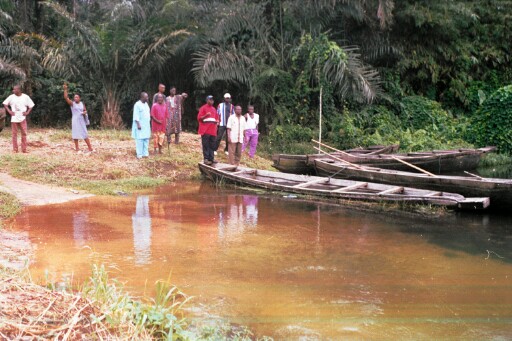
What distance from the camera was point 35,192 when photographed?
9117 millimetres

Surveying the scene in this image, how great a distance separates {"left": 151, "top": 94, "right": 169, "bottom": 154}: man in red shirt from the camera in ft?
39.5

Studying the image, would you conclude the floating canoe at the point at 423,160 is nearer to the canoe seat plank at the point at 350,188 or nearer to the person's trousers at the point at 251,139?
the person's trousers at the point at 251,139

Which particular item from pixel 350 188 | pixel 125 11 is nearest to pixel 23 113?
pixel 125 11

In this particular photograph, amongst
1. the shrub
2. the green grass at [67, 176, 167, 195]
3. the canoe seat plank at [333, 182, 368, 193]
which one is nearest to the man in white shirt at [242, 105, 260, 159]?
the green grass at [67, 176, 167, 195]

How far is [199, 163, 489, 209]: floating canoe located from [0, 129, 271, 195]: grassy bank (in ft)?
3.53

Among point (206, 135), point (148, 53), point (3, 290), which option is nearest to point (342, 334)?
point (3, 290)

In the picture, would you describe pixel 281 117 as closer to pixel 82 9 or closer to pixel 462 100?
pixel 462 100

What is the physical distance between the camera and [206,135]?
11.7 metres

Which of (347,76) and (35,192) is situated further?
(347,76)

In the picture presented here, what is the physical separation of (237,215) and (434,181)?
3541mm

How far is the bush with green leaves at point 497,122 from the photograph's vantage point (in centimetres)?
1780

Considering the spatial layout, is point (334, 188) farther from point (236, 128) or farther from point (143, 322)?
point (143, 322)

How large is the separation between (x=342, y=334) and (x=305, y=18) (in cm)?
1398

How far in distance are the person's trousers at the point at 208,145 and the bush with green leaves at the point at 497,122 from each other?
10.7 m
